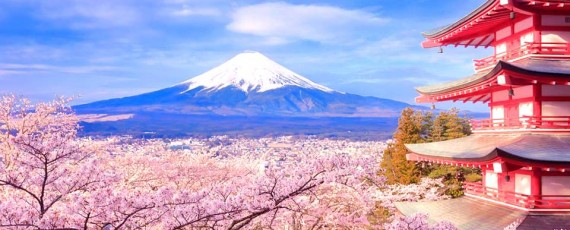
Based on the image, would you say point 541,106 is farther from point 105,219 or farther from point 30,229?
point 30,229

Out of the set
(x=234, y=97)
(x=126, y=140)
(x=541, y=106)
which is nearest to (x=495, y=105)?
(x=541, y=106)

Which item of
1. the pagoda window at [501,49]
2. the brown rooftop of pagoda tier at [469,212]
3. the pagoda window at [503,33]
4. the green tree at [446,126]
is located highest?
the pagoda window at [503,33]

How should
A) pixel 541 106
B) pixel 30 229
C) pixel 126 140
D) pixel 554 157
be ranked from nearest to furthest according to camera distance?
1. pixel 30 229
2. pixel 554 157
3. pixel 541 106
4. pixel 126 140

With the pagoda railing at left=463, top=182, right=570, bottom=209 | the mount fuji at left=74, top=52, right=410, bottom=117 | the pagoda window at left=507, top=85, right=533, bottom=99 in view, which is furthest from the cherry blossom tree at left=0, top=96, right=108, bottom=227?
the mount fuji at left=74, top=52, right=410, bottom=117

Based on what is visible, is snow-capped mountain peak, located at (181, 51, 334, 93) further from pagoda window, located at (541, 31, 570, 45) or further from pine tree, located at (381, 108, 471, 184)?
pagoda window, located at (541, 31, 570, 45)

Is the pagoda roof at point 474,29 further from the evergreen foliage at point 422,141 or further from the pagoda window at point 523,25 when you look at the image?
the evergreen foliage at point 422,141

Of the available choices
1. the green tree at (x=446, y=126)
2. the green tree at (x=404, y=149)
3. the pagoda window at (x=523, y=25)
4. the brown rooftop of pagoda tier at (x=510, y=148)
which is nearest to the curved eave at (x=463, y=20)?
the pagoda window at (x=523, y=25)
